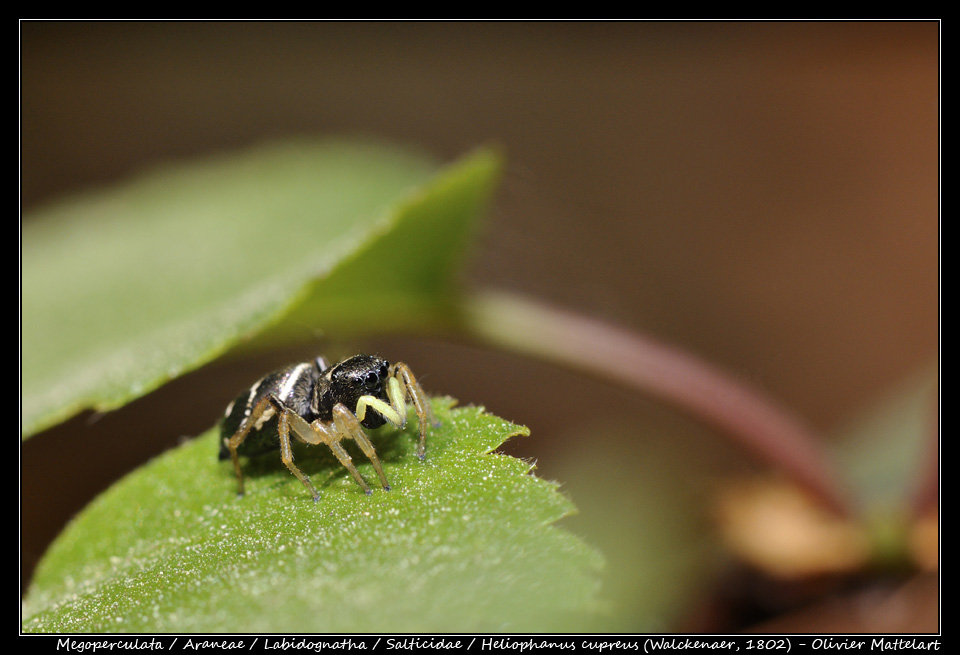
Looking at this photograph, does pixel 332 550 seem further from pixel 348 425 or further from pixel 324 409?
pixel 324 409

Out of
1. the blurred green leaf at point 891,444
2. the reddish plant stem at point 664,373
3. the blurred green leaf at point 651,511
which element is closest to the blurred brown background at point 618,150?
the blurred green leaf at point 651,511

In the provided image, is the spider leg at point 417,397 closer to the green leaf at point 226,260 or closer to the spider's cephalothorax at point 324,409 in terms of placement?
the spider's cephalothorax at point 324,409

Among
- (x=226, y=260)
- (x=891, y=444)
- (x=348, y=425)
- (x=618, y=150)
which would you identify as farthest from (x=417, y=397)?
(x=618, y=150)

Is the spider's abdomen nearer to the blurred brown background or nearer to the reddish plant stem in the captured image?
the reddish plant stem

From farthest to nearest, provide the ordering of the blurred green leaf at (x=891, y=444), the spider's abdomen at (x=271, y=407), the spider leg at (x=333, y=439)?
the blurred green leaf at (x=891, y=444) < the spider's abdomen at (x=271, y=407) < the spider leg at (x=333, y=439)

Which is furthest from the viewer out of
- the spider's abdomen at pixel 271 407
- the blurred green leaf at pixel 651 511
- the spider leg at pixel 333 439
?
the blurred green leaf at pixel 651 511

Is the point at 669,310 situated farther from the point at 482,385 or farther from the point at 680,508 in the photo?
the point at 680,508
